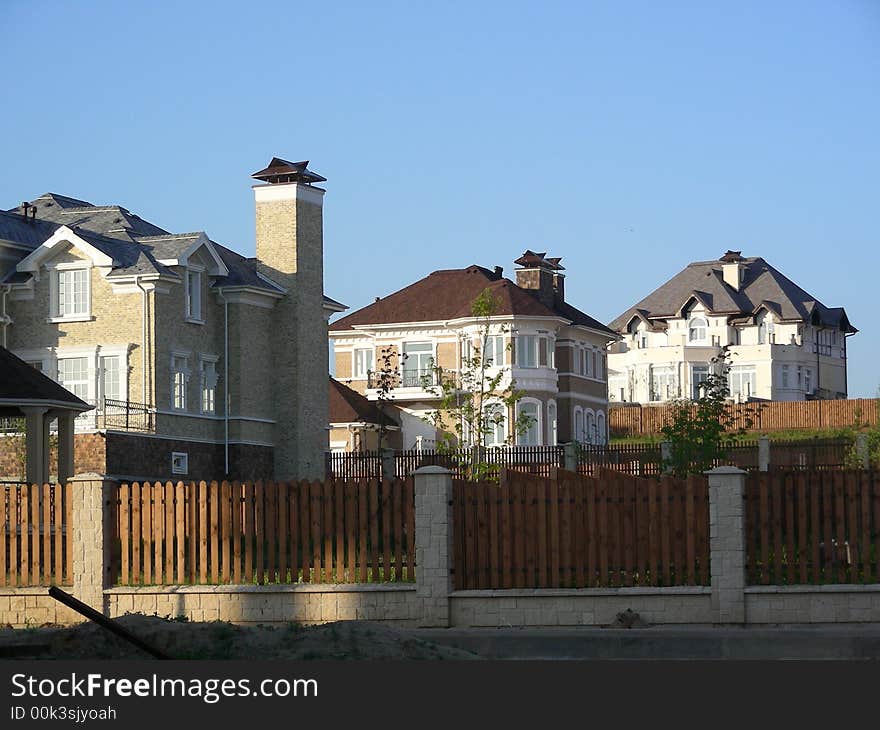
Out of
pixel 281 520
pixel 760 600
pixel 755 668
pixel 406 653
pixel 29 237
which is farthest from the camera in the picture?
pixel 29 237

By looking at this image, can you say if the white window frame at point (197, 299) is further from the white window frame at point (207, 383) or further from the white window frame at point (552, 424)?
the white window frame at point (552, 424)

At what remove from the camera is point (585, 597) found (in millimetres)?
20859

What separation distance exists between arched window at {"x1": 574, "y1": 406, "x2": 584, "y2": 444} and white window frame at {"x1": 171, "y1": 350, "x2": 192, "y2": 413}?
81.7 ft

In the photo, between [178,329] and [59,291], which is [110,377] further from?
[59,291]

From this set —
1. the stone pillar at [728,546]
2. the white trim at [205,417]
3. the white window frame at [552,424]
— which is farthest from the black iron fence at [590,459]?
the stone pillar at [728,546]

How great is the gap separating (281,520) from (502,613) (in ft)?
10.6

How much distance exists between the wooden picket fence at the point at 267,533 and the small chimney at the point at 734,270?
75368 millimetres

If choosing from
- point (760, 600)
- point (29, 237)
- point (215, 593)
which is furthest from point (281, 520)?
point (29, 237)

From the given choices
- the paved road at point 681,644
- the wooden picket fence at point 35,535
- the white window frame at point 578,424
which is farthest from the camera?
the white window frame at point 578,424

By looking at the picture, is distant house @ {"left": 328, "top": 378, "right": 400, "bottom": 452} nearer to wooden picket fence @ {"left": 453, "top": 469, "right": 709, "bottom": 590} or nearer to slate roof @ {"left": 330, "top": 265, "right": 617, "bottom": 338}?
slate roof @ {"left": 330, "top": 265, "right": 617, "bottom": 338}

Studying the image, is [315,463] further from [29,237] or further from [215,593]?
[215,593]

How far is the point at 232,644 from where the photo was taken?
52.9 ft

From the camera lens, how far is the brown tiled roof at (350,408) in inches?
2584

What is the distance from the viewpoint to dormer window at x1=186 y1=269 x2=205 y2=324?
1906 inches
